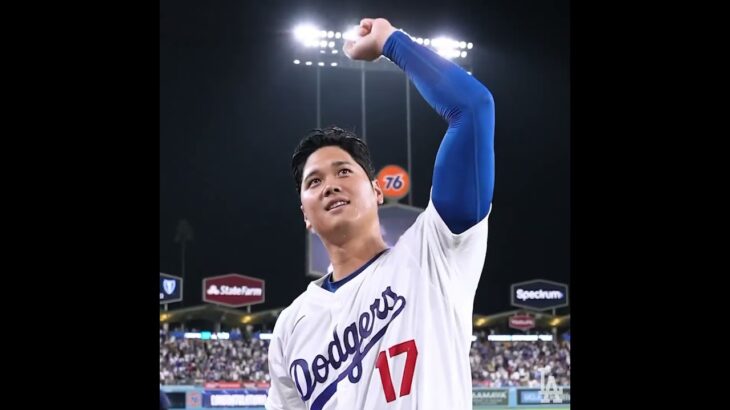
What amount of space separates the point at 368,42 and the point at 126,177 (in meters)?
0.62

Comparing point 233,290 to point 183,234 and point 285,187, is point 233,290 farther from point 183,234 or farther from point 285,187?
point 285,187

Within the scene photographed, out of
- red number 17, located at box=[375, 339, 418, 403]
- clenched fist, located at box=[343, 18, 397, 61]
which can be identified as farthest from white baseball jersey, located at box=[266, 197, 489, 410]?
clenched fist, located at box=[343, 18, 397, 61]

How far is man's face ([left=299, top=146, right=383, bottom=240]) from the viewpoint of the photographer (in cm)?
193

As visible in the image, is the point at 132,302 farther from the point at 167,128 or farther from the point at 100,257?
the point at 167,128

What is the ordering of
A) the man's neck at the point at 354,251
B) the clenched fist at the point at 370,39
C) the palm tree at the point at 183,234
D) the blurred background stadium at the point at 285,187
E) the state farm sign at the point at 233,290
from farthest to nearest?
the state farm sign at the point at 233,290 → the palm tree at the point at 183,234 → the blurred background stadium at the point at 285,187 → the man's neck at the point at 354,251 → the clenched fist at the point at 370,39

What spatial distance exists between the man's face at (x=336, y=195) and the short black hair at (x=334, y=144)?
0.05 feet

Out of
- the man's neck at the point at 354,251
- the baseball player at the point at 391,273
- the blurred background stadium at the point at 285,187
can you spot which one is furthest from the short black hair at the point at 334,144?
the blurred background stadium at the point at 285,187

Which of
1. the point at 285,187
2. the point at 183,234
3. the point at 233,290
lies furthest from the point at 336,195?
the point at 233,290

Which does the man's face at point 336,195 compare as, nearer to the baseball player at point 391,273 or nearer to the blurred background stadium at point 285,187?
the baseball player at point 391,273

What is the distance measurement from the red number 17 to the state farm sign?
13774 millimetres

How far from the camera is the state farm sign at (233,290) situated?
15.3m

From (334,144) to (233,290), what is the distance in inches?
543

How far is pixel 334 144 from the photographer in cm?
200

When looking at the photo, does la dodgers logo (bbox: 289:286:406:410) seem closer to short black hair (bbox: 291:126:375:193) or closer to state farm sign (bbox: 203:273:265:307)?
short black hair (bbox: 291:126:375:193)
